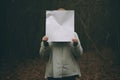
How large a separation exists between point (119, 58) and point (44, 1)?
106 inches

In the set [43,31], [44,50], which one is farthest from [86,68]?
[44,50]

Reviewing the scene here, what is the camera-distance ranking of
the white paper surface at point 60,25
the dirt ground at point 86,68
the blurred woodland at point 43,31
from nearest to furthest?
the white paper surface at point 60,25
the dirt ground at point 86,68
the blurred woodland at point 43,31

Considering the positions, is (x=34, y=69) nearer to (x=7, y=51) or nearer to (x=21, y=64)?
(x=21, y=64)

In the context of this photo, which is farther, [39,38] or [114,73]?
[39,38]

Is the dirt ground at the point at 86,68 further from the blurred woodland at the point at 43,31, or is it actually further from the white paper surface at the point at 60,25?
the white paper surface at the point at 60,25

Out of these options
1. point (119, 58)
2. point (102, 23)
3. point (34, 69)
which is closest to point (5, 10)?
point (34, 69)

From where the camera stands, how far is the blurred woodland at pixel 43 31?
1021 cm

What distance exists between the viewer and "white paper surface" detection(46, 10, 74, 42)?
216 inches

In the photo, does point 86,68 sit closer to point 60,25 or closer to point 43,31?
point 43,31

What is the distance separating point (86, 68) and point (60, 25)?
175 inches

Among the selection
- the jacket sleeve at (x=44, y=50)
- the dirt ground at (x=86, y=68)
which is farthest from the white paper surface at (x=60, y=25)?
the dirt ground at (x=86, y=68)

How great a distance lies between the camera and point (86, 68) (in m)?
9.87

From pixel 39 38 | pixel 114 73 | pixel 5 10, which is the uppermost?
pixel 5 10

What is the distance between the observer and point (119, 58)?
10102 mm
